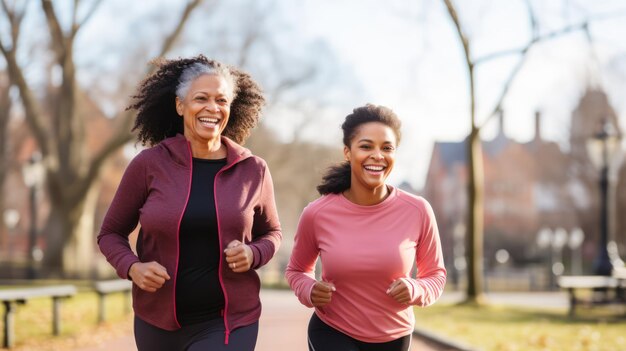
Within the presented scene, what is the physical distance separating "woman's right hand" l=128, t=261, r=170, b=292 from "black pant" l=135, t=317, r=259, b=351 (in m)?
0.24

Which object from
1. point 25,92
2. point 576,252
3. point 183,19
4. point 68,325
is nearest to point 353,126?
point 68,325

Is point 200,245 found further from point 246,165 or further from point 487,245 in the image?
point 487,245

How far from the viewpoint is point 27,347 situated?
36.0 feet

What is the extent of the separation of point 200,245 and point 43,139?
25263 millimetres

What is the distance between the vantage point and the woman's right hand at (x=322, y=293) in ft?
13.1

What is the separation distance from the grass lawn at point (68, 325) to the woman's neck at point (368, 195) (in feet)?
24.7

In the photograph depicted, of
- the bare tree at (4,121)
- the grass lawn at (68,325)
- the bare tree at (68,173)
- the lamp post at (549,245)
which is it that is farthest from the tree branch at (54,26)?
the lamp post at (549,245)

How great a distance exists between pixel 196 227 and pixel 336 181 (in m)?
0.83

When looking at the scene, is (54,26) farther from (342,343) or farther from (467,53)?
(342,343)

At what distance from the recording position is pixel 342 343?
4.07 meters

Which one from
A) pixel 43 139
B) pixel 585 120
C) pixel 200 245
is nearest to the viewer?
pixel 200 245

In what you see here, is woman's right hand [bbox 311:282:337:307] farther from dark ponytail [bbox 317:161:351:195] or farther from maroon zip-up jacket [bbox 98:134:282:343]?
dark ponytail [bbox 317:161:351:195]

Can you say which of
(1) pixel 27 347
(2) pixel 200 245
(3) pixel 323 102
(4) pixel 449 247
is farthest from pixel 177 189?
(4) pixel 449 247

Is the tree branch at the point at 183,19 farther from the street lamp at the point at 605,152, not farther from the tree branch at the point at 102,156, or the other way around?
the street lamp at the point at 605,152
